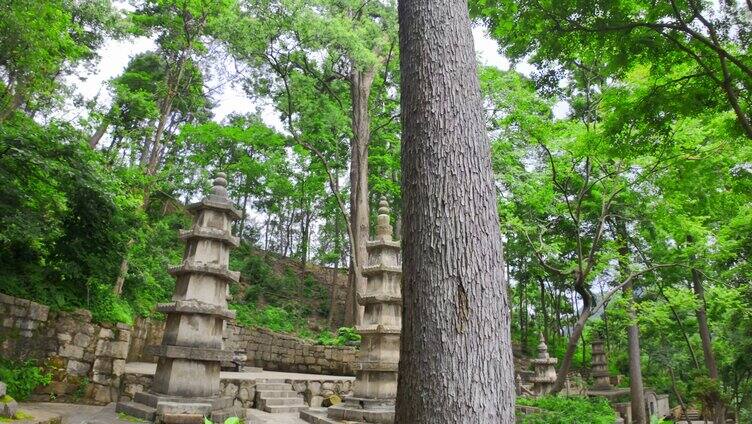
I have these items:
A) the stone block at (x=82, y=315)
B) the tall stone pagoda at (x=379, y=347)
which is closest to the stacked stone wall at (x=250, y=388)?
A: the stone block at (x=82, y=315)

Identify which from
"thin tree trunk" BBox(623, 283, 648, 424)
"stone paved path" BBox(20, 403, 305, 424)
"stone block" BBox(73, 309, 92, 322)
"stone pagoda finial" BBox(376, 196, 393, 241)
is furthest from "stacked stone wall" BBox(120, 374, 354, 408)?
"thin tree trunk" BBox(623, 283, 648, 424)

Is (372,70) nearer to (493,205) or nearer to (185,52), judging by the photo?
(185,52)

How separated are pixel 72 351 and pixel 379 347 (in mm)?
5790

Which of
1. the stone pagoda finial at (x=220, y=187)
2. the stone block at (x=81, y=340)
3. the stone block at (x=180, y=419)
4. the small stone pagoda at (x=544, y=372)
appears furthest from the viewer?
the small stone pagoda at (x=544, y=372)

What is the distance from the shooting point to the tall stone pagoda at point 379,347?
7.93 metres

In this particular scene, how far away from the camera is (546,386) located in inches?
607

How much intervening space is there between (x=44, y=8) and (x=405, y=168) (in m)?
9.61

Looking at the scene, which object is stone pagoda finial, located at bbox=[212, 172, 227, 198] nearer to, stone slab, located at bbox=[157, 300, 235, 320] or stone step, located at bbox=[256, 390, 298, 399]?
stone slab, located at bbox=[157, 300, 235, 320]

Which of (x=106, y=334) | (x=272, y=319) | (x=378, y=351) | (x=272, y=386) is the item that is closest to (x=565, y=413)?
(x=378, y=351)

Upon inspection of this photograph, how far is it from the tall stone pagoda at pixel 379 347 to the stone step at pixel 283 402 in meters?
2.24

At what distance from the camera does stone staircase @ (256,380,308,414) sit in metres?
9.83

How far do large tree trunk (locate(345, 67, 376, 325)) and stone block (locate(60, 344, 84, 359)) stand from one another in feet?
28.1

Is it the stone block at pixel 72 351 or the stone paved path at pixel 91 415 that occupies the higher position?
the stone block at pixel 72 351

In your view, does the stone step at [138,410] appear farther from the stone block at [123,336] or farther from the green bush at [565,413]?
the green bush at [565,413]
